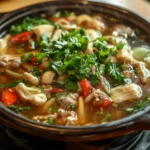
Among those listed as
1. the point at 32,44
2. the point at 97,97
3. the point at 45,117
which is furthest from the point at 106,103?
the point at 32,44

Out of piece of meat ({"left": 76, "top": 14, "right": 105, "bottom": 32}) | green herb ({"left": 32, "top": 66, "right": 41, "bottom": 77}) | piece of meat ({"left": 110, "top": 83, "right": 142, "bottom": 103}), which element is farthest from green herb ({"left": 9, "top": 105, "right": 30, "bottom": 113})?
piece of meat ({"left": 76, "top": 14, "right": 105, "bottom": 32})

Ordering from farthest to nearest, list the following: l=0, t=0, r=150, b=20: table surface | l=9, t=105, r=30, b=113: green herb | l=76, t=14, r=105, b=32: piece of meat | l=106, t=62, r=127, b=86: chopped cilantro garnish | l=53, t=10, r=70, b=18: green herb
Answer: l=0, t=0, r=150, b=20: table surface, l=53, t=10, r=70, b=18: green herb, l=76, t=14, r=105, b=32: piece of meat, l=106, t=62, r=127, b=86: chopped cilantro garnish, l=9, t=105, r=30, b=113: green herb

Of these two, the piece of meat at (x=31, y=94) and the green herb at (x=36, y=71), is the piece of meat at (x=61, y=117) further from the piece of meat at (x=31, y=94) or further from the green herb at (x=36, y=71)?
the green herb at (x=36, y=71)

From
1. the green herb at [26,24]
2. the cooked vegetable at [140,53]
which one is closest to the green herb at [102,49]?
the cooked vegetable at [140,53]

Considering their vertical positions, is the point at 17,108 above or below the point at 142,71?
below

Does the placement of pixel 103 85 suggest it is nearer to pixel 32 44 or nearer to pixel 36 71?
pixel 36 71

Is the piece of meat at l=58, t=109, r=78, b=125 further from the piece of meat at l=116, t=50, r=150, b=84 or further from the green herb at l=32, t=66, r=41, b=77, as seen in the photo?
the piece of meat at l=116, t=50, r=150, b=84
